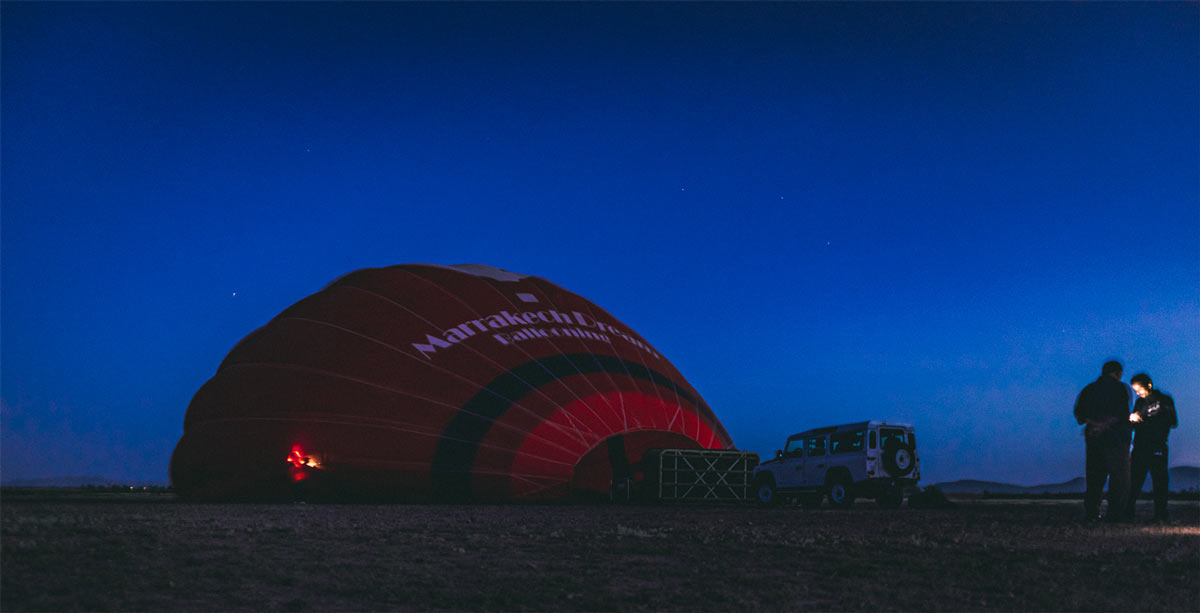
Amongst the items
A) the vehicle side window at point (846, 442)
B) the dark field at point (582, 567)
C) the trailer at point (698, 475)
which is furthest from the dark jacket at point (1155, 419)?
the trailer at point (698, 475)

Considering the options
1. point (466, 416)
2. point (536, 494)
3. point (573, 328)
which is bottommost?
point (536, 494)

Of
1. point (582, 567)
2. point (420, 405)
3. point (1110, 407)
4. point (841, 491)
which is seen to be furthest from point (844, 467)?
point (582, 567)

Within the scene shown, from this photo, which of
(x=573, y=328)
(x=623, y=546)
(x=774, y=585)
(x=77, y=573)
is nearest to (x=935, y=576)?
(x=774, y=585)

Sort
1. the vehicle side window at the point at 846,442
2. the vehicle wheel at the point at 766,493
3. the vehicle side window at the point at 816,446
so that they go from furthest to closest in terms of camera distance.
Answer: the vehicle wheel at the point at 766,493
the vehicle side window at the point at 816,446
the vehicle side window at the point at 846,442

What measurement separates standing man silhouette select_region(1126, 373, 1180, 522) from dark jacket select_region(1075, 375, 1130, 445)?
0.54 metres

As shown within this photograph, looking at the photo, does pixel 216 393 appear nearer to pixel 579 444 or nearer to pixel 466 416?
pixel 466 416

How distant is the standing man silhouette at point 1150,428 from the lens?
40.0 feet

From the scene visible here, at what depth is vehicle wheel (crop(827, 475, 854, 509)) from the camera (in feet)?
65.7

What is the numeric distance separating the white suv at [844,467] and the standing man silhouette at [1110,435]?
771 cm

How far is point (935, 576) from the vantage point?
6691 mm

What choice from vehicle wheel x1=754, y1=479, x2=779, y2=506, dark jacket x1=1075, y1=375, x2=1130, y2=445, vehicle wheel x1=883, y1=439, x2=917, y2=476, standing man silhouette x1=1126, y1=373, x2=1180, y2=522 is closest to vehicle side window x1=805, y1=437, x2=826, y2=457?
vehicle wheel x1=754, y1=479, x2=779, y2=506

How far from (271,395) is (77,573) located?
43.7 feet

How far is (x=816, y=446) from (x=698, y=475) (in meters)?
3.44

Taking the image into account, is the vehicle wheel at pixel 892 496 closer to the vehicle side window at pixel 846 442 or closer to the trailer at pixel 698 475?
the vehicle side window at pixel 846 442
